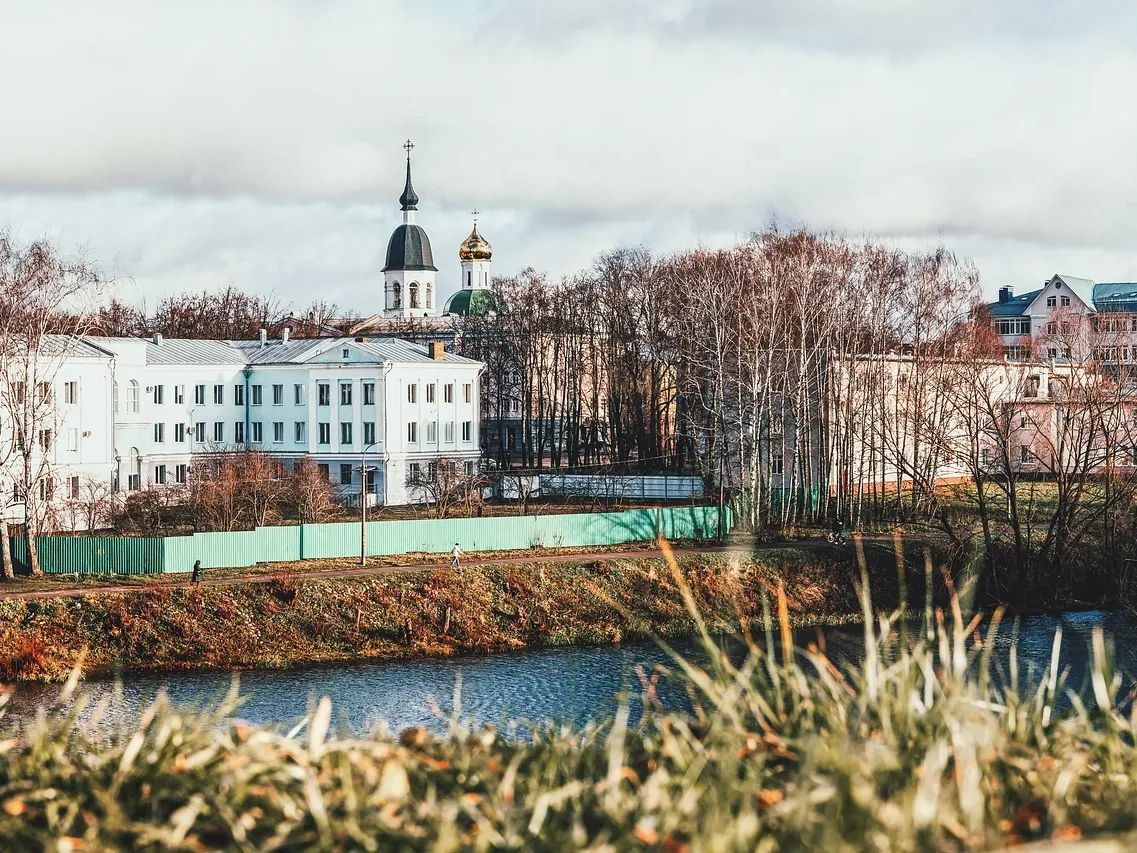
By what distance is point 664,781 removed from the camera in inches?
256

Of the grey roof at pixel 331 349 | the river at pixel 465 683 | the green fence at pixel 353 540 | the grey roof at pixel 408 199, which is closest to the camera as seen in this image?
the river at pixel 465 683

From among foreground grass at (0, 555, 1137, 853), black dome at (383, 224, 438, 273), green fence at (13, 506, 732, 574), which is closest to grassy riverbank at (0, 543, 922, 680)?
green fence at (13, 506, 732, 574)

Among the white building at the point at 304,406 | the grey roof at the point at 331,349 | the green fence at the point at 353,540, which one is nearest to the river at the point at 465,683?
the green fence at the point at 353,540

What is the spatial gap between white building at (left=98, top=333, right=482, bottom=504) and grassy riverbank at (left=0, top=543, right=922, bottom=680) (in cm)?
1880

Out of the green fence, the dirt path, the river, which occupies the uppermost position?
the green fence

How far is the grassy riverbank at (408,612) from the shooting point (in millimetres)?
29172

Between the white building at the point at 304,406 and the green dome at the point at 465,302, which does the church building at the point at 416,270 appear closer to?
the green dome at the point at 465,302

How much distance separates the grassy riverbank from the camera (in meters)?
29.2

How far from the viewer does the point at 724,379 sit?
45875 mm

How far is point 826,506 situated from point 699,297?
25.5 ft

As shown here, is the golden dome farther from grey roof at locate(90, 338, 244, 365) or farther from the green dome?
grey roof at locate(90, 338, 244, 365)

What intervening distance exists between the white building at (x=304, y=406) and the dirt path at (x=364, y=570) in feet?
52.6

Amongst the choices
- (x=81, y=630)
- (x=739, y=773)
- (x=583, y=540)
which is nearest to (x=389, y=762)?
(x=739, y=773)

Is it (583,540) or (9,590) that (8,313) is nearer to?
(9,590)
